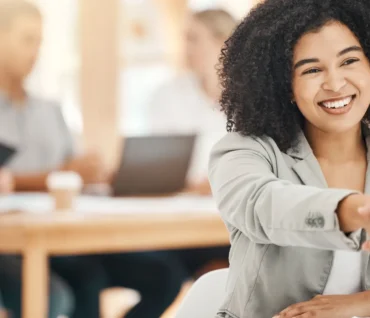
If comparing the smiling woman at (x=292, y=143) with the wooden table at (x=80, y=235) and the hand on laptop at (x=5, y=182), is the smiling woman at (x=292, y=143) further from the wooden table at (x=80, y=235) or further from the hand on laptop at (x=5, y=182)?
the hand on laptop at (x=5, y=182)

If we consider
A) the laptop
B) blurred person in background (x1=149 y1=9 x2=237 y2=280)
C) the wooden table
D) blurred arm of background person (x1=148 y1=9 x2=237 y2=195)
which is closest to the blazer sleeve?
the wooden table

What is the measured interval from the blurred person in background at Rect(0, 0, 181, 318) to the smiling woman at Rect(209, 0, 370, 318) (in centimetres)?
167

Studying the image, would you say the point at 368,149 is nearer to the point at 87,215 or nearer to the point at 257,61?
the point at 257,61

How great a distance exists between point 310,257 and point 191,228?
1.42 meters

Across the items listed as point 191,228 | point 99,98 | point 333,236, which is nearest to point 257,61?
point 333,236

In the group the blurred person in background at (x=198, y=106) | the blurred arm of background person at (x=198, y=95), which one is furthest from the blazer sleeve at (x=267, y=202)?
the blurred arm of background person at (x=198, y=95)

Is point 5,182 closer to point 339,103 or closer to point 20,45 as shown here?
point 20,45

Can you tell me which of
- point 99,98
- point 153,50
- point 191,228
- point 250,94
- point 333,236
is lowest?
point 333,236

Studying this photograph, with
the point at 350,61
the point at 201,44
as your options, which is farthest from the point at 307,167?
the point at 201,44

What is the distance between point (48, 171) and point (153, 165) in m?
0.54

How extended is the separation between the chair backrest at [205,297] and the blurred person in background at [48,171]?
1465 millimetres

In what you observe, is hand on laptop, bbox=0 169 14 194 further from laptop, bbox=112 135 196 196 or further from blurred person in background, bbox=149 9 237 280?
blurred person in background, bbox=149 9 237 280

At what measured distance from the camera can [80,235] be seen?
7.93 ft

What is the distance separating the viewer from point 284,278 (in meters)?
1.13
